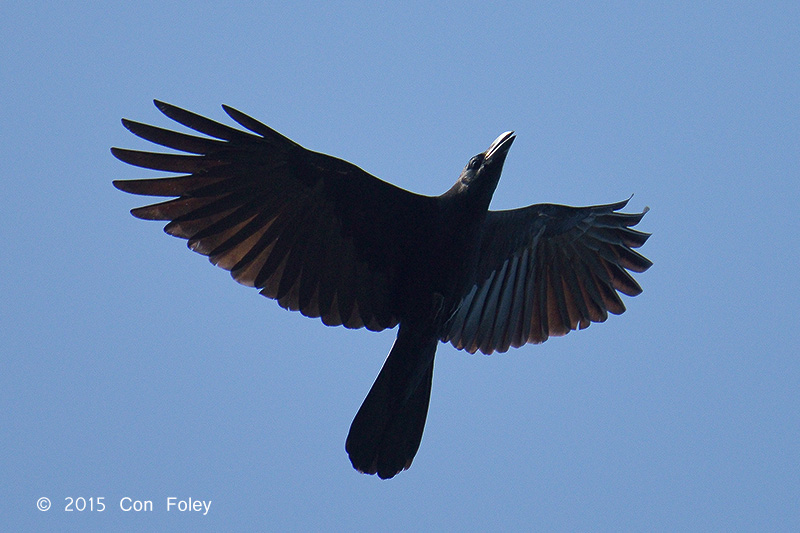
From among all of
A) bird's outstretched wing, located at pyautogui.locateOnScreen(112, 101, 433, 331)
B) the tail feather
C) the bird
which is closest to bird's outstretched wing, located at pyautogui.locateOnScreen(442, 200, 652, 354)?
the bird

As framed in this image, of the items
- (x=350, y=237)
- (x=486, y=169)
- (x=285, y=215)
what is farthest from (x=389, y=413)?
(x=486, y=169)

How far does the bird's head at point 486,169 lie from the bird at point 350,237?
0.01 meters

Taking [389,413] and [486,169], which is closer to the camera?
[486,169]

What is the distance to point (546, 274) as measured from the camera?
7352 millimetres

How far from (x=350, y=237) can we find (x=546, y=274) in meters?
1.99

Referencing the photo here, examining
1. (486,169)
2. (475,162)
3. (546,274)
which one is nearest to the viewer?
(486,169)

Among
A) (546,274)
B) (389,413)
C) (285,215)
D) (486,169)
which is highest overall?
(285,215)

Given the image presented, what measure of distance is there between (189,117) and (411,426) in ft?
8.90

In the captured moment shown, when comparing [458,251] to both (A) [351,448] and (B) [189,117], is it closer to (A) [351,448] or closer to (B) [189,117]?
(A) [351,448]

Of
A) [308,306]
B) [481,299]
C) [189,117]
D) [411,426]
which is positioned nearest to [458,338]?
[481,299]

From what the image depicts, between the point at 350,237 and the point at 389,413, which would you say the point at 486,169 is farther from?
the point at 389,413

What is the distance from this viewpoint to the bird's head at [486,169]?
19.9ft

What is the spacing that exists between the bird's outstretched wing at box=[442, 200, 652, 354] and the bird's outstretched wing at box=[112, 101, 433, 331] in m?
0.88

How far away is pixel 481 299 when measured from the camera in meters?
7.05
